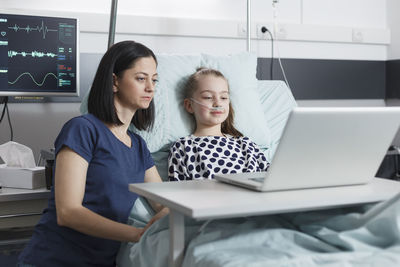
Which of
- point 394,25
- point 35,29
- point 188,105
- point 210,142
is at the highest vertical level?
point 394,25

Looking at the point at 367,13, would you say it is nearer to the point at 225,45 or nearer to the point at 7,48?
the point at 225,45

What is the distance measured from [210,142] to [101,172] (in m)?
0.48

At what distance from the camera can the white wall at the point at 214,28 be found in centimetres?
260

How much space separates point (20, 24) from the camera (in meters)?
2.11

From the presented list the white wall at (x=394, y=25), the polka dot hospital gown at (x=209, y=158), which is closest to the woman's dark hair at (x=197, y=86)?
the polka dot hospital gown at (x=209, y=158)

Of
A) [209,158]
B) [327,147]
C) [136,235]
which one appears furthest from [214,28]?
[327,147]

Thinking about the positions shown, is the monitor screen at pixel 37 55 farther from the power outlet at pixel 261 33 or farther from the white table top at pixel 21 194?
the power outlet at pixel 261 33

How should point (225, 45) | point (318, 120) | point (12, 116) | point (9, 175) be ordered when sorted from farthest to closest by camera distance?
1. point (225, 45)
2. point (12, 116)
3. point (9, 175)
4. point (318, 120)

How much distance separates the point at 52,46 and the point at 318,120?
4.59ft

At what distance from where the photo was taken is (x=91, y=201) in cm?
157

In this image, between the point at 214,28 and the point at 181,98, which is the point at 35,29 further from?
the point at 214,28

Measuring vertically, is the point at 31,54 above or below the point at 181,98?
above

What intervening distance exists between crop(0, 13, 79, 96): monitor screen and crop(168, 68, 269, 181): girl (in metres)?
0.54

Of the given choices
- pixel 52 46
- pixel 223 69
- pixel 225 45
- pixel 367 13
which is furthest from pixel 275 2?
pixel 52 46
